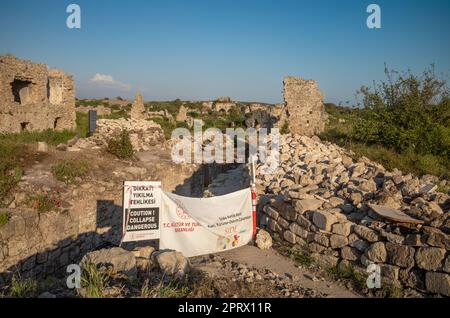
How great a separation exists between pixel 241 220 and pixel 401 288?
2.81m

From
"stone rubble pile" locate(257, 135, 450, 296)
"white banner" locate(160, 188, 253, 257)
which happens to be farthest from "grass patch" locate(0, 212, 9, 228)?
"stone rubble pile" locate(257, 135, 450, 296)

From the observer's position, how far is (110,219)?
8.50 m

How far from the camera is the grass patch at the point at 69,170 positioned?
818cm

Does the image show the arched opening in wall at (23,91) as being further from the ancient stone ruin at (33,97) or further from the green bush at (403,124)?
the green bush at (403,124)

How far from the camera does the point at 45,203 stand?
22.6 ft

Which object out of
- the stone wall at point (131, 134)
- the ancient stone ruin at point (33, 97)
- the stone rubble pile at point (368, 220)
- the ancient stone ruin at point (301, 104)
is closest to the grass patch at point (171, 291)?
the stone rubble pile at point (368, 220)

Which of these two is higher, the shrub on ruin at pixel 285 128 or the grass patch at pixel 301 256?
the shrub on ruin at pixel 285 128

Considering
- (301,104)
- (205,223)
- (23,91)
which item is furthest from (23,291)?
(23,91)

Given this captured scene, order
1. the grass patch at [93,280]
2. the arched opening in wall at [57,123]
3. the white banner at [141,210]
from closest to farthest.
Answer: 1. the grass patch at [93,280]
2. the white banner at [141,210]
3. the arched opening in wall at [57,123]

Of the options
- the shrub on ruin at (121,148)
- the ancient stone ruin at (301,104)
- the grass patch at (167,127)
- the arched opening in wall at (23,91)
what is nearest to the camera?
the shrub on ruin at (121,148)
